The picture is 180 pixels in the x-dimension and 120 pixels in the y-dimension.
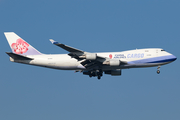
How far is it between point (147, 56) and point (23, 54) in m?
21.7

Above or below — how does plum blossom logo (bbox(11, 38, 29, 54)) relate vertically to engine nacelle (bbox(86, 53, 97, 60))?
above

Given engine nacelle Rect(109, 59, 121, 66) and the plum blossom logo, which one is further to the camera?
the plum blossom logo

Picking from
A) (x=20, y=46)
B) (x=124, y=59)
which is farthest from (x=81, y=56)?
(x=20, y=46)

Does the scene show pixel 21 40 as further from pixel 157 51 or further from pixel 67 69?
pixel 157 51

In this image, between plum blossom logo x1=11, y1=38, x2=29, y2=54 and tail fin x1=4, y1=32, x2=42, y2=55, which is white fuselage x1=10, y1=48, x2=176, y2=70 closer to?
tail fin x1=4, y1=32, x2=42, y2=55

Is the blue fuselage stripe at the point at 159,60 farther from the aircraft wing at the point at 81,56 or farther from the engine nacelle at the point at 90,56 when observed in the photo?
the engine nacelle at the point at 90,56

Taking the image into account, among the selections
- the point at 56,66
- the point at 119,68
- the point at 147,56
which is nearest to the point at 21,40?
the point at 56,66

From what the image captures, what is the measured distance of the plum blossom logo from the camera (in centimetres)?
5490

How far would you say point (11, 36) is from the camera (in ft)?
183

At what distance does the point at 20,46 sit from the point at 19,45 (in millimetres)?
263

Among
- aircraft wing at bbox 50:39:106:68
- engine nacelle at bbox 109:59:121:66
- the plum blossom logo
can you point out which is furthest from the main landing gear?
the plum blossom logo

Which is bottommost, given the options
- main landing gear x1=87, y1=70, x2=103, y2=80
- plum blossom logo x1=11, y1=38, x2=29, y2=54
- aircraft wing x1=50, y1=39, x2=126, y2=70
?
main landing gear x1=87, y1=70, x2=103, y2=80

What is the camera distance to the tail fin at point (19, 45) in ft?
180

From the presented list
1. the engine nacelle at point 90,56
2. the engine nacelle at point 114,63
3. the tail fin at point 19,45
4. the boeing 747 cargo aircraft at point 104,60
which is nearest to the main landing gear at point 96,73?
the boeing 747 cargo aircraft at point 104,60
